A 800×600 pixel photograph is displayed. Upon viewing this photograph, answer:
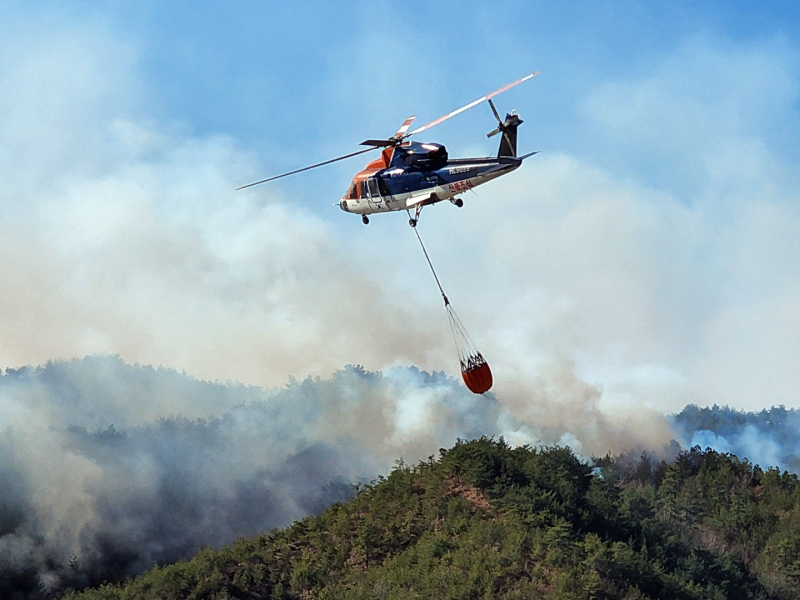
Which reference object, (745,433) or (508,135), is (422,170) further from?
(745,433)

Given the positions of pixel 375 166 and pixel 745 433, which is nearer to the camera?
pixel 375 166

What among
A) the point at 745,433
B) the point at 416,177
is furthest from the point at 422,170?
the point at 745,433

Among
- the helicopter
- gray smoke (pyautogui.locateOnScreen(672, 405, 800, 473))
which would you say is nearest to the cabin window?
the helicopter

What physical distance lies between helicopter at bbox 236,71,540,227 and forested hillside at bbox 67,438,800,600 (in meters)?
18.5

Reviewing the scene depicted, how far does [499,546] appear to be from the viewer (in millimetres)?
54969

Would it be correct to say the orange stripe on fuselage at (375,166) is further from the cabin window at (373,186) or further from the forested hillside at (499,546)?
the forested hillside at (499,546)

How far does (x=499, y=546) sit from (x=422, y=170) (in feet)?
71.4

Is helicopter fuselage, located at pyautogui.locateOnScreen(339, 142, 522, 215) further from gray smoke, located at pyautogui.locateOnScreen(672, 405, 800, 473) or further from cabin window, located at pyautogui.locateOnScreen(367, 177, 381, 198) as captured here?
gray smoke, located at pyautogui.locateOnScreen(672, 405, 800, 473)

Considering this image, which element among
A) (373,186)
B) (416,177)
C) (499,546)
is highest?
(373,186)

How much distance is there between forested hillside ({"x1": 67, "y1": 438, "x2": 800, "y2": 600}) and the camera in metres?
52.6

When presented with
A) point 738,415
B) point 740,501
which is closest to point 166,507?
point 740,501

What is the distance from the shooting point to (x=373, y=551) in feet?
190

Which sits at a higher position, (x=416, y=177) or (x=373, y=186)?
(x=373, y=186)

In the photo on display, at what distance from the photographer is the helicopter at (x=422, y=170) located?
2018 inches
